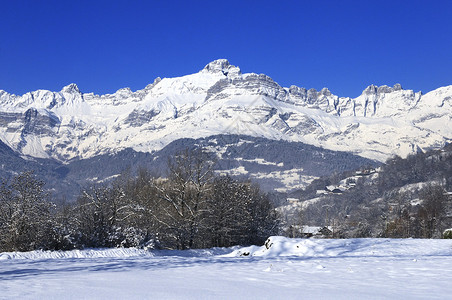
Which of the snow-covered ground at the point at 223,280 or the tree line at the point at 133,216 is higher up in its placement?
the tree line at the point at 133,216

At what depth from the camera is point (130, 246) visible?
2719cm

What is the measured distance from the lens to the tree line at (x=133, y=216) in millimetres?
23344

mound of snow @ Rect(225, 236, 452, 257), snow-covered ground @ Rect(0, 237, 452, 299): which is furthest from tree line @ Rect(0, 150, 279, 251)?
snow-covered ground @ Rect(0, 237, 452, 299)

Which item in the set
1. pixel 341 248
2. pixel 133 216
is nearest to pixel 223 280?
pixel 341 248

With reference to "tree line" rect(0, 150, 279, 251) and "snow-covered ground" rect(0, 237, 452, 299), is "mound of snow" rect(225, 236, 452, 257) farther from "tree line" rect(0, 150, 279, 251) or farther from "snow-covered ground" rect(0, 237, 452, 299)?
"snow-covered ground" rect(0, 237, 452, 299)

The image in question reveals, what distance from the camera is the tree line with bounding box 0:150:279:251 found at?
76.6ft

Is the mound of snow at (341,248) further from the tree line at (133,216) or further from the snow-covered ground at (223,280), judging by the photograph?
the snow-covered ground at (223,280)

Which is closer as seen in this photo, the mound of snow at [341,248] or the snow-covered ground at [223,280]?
the snow-covered ground at [223,280]

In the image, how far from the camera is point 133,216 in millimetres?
31328

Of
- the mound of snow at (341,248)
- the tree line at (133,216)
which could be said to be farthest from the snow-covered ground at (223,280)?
the tree line at (133,216)

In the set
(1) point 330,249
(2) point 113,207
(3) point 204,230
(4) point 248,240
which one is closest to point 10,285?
(1) point 330,249

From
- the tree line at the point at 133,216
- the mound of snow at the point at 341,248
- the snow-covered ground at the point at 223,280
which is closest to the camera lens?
the snow-covered ground at the point at 223,280

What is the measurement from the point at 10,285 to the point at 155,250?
17.0 metres

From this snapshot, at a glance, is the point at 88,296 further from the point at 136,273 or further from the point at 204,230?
the point at 204,230
